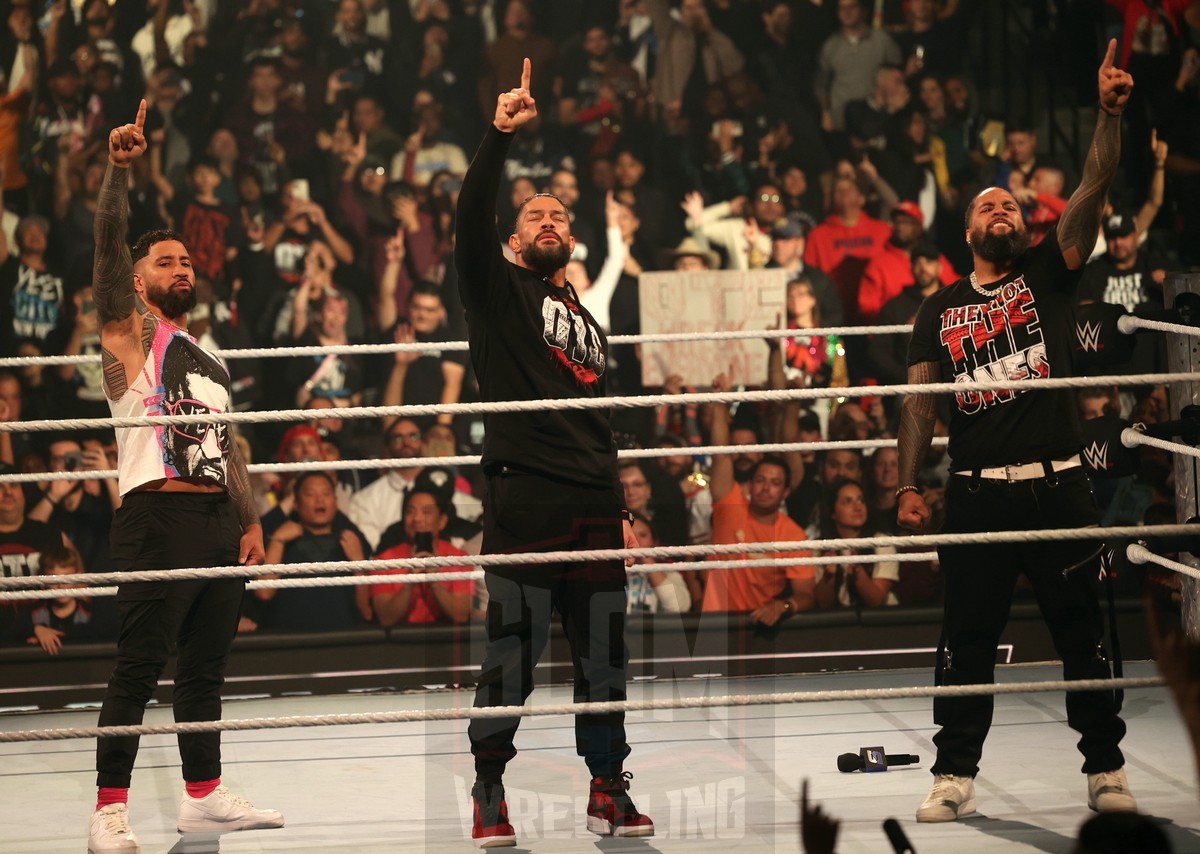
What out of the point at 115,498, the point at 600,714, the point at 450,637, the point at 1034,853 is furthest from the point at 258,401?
the point at 1034,853

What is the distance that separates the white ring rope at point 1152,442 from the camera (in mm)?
2750

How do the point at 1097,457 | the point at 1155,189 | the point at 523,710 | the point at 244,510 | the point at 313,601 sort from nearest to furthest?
the point at 523,710 → the point at 244,510 → the point at 1097,457 → the point at 313,601 → the point at 1155,189

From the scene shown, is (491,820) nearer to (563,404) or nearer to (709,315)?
(563,404)

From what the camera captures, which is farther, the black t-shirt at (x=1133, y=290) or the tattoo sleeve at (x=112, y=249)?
the black t-shirt at (x=1133, y=290)

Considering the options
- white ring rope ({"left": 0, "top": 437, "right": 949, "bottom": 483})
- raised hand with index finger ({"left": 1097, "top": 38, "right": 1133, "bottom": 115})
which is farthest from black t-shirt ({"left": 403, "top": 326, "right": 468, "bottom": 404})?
raised hand with index finger ({"left": 1097, "top": 38, "right": 1133, "bottom": 115})

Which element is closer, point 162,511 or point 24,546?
point 162,511

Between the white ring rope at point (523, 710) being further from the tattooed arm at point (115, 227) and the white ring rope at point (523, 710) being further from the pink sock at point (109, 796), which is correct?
the tattooed arm at point (115, 227)

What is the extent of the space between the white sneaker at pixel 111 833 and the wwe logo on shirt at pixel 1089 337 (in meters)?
2.33

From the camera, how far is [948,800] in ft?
8.98

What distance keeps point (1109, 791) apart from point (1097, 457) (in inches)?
41.2

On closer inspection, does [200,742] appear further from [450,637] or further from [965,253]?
[965,253]

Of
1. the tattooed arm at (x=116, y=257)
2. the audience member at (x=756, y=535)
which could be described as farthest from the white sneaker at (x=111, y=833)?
the audience member at (x=756, y=535)

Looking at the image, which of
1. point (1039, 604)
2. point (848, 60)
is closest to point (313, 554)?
point (848, 60)

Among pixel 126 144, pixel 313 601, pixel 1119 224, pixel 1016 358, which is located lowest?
pixel 313 601
